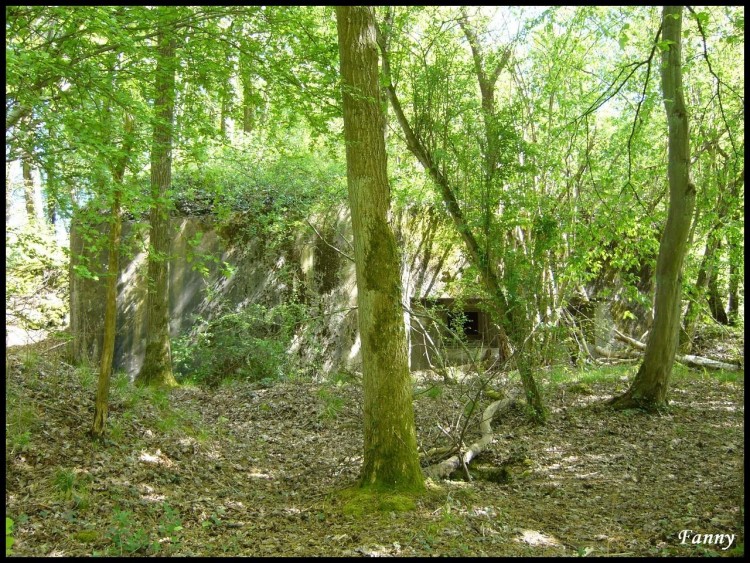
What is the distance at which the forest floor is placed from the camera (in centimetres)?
468

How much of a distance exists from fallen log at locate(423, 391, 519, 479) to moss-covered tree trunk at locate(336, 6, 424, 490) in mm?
947

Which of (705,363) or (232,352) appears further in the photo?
(705,363)

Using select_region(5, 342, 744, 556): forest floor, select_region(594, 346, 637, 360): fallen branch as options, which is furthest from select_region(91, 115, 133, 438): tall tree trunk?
select_region(594, 346, 637, 360): fallen branch

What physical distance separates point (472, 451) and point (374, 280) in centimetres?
293

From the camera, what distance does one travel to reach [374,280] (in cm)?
579

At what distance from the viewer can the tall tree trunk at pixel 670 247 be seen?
8.95 meters

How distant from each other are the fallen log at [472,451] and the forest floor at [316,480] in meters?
0.16

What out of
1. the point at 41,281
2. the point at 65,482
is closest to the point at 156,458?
the point at 65,482

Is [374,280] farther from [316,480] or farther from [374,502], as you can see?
[316,480]

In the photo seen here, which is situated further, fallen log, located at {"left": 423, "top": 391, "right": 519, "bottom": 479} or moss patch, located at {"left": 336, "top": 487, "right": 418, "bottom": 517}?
fallen log, located at {"left": 423, "top": 391, "right": 519, "bottom": 479}

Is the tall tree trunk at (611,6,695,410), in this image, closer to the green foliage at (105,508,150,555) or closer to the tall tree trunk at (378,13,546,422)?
the tall tree trunk at (378,13,546,422)

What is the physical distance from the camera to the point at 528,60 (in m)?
11.9

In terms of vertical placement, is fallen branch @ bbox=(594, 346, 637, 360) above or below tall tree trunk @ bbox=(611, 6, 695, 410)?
below

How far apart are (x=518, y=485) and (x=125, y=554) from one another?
414cm
